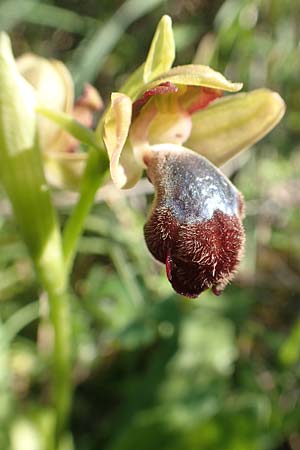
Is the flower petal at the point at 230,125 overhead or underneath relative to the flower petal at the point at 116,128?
underneath

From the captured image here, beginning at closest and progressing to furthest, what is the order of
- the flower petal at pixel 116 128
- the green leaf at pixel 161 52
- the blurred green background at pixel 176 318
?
the flower petal at pixel 116 128 < the green leaf at pixel 161 52 < the blurred green background at pixel 176 318

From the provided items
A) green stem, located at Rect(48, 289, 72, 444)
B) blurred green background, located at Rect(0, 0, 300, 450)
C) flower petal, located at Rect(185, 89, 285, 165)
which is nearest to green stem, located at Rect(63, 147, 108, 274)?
green stem, located at Rect(48, 289, 72, 444)

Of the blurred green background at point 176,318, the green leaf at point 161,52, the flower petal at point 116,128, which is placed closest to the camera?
the flower petal at point 116,128

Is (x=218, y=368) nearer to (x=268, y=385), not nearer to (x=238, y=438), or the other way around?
(x=268, y=385)

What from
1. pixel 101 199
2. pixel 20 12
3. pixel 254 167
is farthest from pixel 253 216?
pixel 20 12

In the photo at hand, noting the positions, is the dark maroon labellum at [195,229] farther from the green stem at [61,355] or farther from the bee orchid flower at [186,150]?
the green stem at [61,355]

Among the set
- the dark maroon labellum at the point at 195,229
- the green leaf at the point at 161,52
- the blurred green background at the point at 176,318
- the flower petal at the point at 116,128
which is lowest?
the blurred green background at the point at 176,318

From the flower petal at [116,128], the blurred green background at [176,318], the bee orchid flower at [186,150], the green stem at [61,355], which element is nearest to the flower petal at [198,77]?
the bee orchid flower at [186,150]
